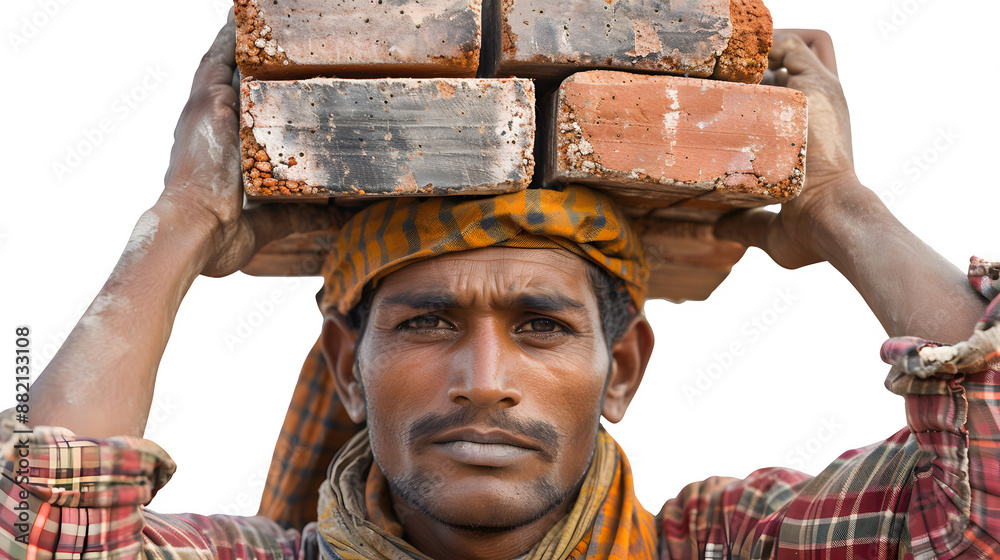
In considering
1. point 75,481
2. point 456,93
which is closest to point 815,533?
point 456,93

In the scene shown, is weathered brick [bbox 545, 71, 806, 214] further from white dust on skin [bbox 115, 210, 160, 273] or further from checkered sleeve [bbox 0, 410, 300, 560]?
checkered sleeve [bbox 0, 410, 300, 560]

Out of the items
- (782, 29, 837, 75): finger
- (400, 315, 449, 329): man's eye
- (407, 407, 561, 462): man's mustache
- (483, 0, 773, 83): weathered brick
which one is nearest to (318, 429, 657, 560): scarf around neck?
(407, 407, 561, 462): man's mustache

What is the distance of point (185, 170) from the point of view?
2.41 meters

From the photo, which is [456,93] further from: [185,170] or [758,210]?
[758,210]

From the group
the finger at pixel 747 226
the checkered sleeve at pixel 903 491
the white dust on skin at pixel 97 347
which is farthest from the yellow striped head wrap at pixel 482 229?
the checkered sleeve at pixel 903 491

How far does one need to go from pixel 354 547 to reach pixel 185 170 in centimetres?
120

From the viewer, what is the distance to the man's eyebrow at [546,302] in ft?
8.07

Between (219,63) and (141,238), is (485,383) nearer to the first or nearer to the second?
(141,238)

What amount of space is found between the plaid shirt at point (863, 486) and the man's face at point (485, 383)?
2.10ft

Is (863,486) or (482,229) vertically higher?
(482,229)

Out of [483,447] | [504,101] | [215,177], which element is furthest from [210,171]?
[483,447]

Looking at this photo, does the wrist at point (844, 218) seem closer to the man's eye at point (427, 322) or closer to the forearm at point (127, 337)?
the man's eye at point (427, 322)

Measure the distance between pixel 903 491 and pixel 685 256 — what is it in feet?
3.39

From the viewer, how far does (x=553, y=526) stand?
265cm
